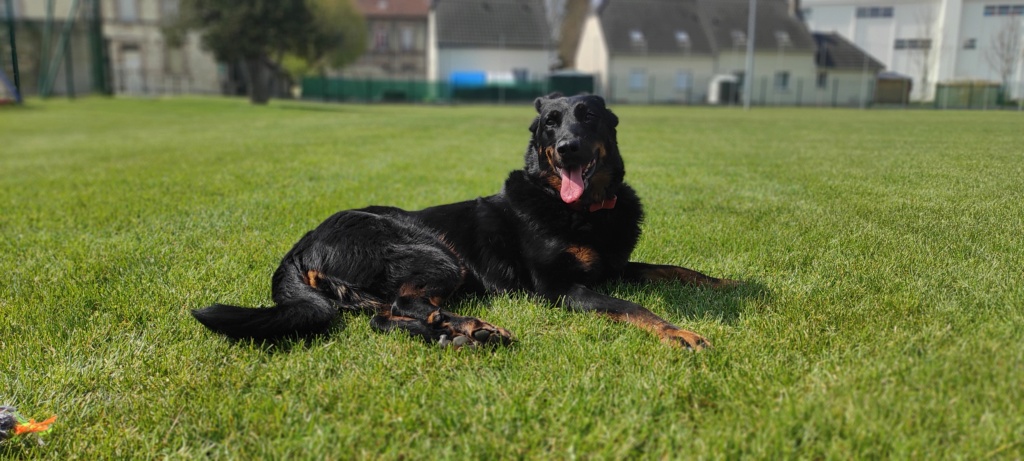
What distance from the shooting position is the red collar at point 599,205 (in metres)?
3.61

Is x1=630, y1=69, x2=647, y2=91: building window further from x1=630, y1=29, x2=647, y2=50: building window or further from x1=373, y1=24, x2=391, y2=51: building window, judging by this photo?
x1=373, y1=24, x2=391, y2=51: building window

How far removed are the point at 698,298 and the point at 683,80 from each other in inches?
1985

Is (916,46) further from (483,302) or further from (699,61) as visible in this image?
(699,61)

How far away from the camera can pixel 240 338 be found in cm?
286

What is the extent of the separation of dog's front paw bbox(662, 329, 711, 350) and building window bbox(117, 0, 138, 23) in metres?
63.6

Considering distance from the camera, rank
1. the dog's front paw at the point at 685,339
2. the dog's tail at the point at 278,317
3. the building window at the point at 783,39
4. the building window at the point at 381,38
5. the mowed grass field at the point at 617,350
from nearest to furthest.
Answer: the mowed grass field at the point at 617,350 < the dog's front paw at the point at 685,339 < the dog's tail at the point at 278,317 < the building window at the point at 783,39 < the building window at the point at 381,38

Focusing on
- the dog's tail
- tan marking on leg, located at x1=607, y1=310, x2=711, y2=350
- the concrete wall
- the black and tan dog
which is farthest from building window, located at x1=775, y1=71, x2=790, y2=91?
the dog's tail

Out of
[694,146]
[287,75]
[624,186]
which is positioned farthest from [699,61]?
[624,186]

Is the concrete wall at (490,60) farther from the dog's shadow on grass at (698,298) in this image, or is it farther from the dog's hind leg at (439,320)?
the dog's hind leg at (439,320)

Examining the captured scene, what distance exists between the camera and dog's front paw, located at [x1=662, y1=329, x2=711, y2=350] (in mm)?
2668

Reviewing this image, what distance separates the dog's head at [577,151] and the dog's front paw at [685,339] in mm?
1012

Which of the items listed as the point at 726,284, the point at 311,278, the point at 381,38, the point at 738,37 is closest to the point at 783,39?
the point at 738,37

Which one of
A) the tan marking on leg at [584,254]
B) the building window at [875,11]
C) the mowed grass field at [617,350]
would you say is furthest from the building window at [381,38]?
the tan marking on leg at [584,254]

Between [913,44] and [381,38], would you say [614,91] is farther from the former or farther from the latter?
[913,44]
